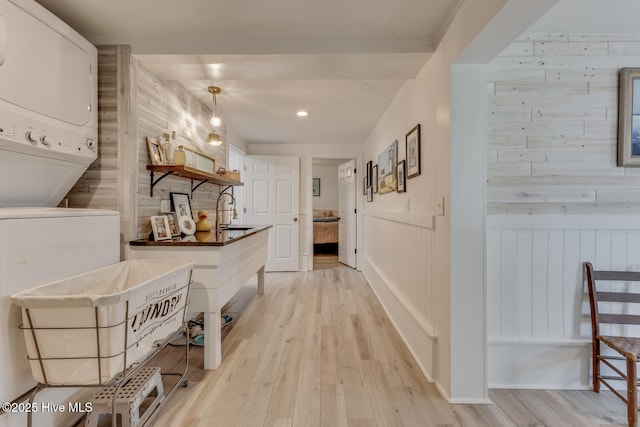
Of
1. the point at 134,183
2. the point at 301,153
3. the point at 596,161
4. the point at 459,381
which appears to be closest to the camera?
the point at 459,381

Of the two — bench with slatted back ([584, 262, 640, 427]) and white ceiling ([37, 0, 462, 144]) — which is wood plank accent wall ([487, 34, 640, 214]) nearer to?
bench with slatted back ([584, 262, 640, 427])

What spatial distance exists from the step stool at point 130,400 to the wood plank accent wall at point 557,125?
7.01 ft

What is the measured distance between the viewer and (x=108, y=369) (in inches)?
42.6

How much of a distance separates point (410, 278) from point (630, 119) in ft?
5.45

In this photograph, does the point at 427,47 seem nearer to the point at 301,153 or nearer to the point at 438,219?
the point at 438,219

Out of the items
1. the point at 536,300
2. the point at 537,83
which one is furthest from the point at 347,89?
the point at 536,300

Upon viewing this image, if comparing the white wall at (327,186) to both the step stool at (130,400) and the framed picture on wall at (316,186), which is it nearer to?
the framed picture on wall at (316,186)

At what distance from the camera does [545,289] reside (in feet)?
→ 5.69

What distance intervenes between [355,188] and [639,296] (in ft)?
12.0

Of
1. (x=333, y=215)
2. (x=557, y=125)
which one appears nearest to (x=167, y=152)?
(x=557, y=125)

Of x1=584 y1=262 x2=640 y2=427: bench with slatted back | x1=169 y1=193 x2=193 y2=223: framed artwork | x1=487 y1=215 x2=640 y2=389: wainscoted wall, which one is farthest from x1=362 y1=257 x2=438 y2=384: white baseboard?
x1=169 y1=193 x2=193 y2=223: framed artwork

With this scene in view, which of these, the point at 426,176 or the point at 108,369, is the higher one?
the point at 426,176

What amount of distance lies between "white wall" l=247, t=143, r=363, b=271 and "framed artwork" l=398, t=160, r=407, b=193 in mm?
2269

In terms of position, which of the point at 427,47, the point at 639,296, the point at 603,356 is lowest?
the point at 603,356
